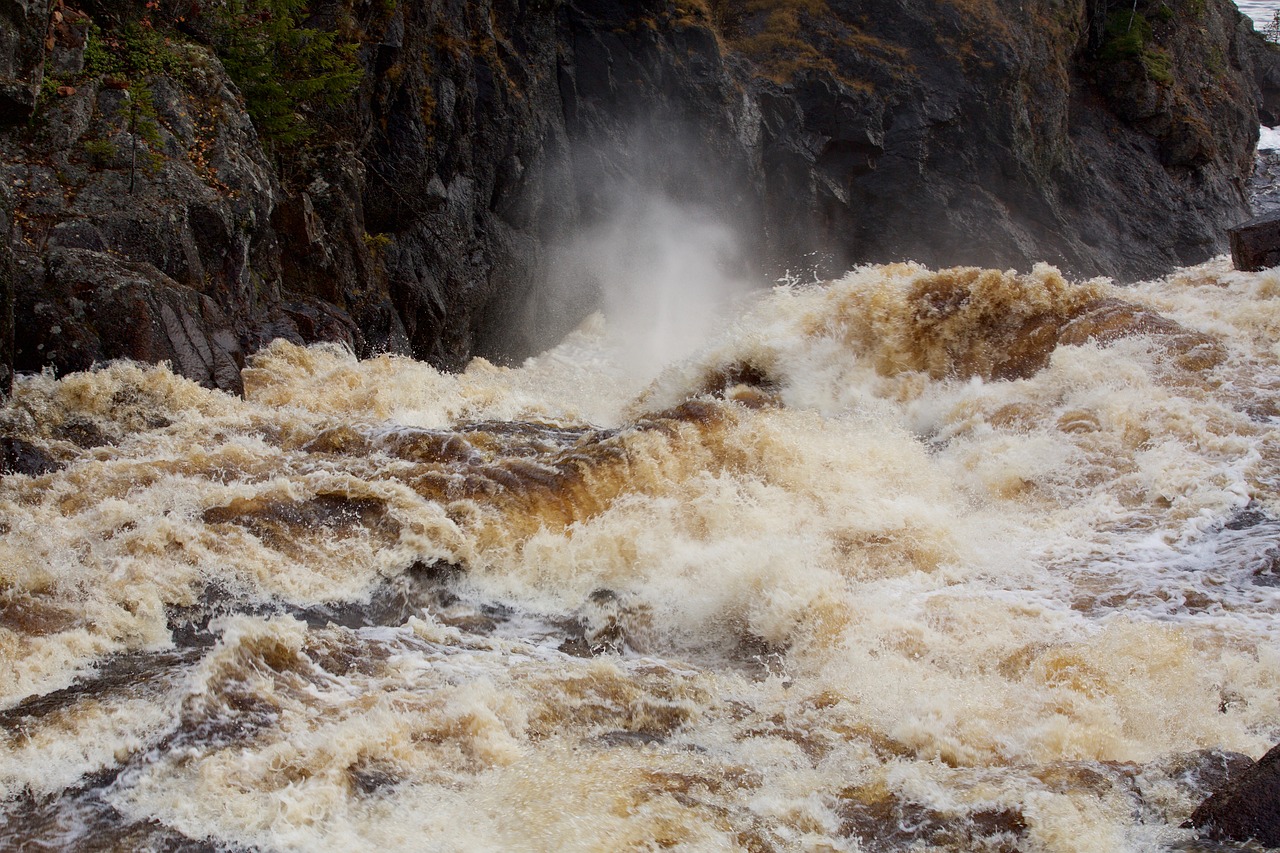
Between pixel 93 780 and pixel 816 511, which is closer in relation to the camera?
pixel 93 780

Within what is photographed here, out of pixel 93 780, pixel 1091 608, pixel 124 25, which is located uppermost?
pixel 124 25

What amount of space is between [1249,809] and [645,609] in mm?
3747

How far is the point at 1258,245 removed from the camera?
47.9 feet

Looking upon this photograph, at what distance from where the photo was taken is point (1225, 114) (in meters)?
28.0

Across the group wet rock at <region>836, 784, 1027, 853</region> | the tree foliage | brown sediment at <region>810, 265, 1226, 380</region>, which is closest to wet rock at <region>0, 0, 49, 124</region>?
the tree foliage

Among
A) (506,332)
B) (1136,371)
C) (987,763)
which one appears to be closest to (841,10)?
(506,332)

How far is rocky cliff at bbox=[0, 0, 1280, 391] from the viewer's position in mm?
9797

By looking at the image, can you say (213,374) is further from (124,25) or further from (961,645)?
(961,645)

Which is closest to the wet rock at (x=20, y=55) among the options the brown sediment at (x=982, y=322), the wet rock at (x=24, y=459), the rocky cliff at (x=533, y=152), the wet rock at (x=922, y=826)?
the rocky cliff at (x=533, y=152)

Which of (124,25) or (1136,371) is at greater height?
(124,25)

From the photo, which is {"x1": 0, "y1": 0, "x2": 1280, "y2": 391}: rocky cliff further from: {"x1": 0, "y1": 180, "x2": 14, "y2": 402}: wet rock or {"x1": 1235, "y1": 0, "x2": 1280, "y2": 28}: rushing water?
{"x1": 1235, "y1": 0, "x2": 1280, "y2": 28}: rushing water

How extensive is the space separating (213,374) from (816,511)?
19.1 feet

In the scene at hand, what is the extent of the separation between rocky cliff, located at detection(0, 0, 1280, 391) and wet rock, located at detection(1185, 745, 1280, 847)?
7458 mm

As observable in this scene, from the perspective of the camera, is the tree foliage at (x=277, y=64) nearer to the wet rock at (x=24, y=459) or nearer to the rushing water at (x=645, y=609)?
the rushing water at (x=645, y=609)
